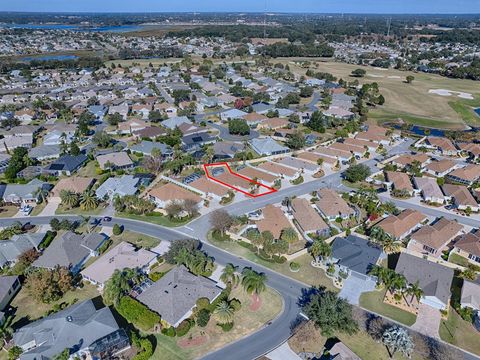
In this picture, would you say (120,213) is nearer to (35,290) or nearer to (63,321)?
(35,290)

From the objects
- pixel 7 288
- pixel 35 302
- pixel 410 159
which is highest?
pixel 410 159

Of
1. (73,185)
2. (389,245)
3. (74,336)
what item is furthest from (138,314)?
(73,185)

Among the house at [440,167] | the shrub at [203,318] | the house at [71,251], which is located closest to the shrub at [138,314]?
the shrub at [203,318]

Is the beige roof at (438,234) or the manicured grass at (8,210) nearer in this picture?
the beige roof at (438,234)

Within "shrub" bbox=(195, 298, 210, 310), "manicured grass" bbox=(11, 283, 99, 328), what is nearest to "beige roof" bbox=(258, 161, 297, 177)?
"shrub" bbox=(195, 298, 210, 310)

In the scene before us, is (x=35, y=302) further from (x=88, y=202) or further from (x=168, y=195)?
(x=168, y=195)

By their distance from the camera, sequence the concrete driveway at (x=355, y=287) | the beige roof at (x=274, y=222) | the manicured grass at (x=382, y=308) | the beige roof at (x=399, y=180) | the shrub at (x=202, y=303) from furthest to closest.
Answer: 1. the beige roof at (x=399, y=180)
2. the beige roof at (x=274, y=222)
3. the concrete driveway at (x=355, y=287)
4. the shrub at (x=202, y=303)
5. the manicured grass at (x=382, y=308)

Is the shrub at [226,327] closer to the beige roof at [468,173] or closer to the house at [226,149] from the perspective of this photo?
the house at [226,149]
